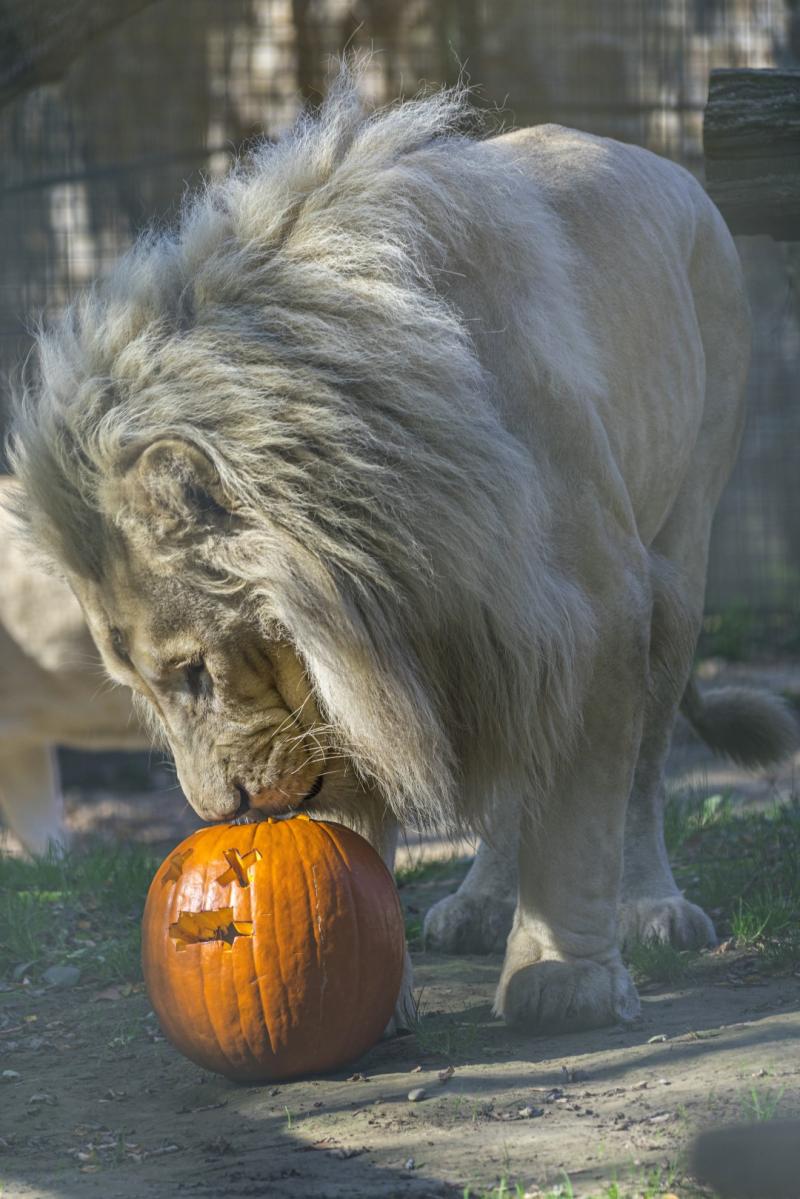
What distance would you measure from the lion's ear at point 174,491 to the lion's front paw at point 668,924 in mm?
1654

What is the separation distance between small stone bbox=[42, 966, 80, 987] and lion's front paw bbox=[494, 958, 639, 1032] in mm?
1226

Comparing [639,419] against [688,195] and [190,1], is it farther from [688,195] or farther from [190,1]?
[190,1]

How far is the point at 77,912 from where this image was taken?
14.0ft

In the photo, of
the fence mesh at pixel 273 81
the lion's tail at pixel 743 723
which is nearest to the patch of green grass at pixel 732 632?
the fence mesh at pixel 273 81

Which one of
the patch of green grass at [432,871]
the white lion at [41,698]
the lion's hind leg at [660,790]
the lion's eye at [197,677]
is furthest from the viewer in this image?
the white lion at [41,698]

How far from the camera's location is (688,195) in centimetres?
413

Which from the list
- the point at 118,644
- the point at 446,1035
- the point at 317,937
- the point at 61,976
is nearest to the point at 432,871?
the point at 61,976

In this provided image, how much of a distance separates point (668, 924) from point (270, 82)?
5.55 meters

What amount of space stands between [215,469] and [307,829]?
0.70 metres

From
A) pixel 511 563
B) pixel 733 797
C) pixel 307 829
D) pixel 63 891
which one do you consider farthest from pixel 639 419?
pixel 733 797

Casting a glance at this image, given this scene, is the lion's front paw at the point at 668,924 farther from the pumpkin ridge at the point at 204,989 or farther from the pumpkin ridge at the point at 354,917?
the pumpkin ridge at the point at 204,989

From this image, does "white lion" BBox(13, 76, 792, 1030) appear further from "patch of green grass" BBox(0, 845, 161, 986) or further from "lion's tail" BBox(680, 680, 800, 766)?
"lion's tail" BBox(680, 680, 800, 766)

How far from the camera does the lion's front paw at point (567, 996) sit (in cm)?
294

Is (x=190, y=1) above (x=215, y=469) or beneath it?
above
